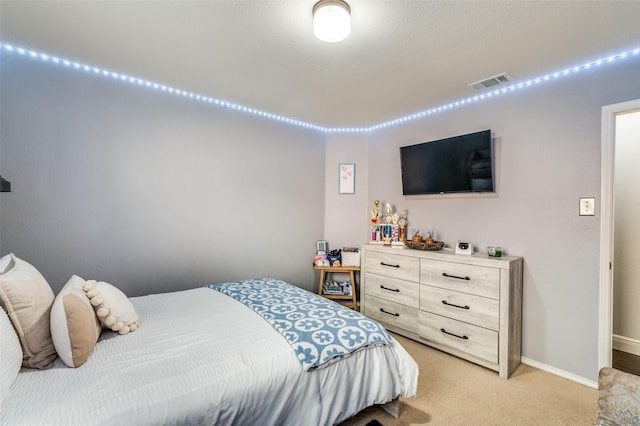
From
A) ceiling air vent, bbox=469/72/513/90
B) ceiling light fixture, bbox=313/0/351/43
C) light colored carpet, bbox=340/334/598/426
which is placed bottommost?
light colored carpet, bbox=340/334/598/426

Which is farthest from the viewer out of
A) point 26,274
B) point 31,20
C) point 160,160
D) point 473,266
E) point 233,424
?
point 160,160

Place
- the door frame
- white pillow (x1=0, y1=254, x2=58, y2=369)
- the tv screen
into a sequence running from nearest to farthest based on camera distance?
white pillow (x1=0, y1=254, x2=58, y2=369)
the door frame
the tv screen

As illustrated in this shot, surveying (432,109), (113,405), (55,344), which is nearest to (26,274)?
(55,344)

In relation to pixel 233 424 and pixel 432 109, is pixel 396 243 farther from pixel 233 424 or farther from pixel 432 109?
pixel 233 424

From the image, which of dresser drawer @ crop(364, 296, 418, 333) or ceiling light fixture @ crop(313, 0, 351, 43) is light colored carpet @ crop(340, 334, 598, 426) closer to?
dresser drawer @ crop(364, 296, 418, 333)

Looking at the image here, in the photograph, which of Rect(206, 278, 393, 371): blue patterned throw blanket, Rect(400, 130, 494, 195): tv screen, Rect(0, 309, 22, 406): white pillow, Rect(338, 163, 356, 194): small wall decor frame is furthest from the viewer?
Rect(338, 163, 356, 194): small wall decor frame

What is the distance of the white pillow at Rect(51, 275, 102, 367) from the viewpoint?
1.24 m

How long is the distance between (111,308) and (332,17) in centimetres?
192

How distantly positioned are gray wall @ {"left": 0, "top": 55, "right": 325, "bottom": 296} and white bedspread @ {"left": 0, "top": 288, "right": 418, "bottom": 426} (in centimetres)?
100

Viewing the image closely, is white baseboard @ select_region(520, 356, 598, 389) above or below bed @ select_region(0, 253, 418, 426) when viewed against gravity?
below

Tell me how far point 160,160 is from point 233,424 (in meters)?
2.31

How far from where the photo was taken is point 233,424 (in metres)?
1.21

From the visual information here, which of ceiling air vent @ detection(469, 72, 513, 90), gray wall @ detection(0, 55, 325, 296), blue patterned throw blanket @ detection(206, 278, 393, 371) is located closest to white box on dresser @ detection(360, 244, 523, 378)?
blue patterned throw blanket @ detection(206, 278, 393, 371)

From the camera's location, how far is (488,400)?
198 cm
